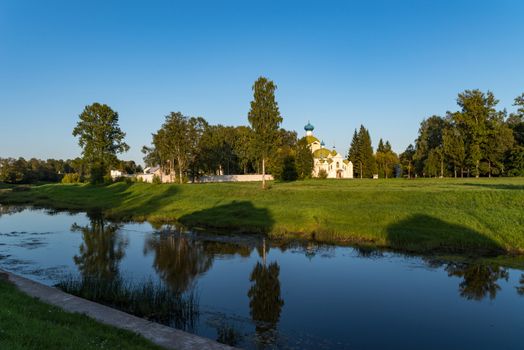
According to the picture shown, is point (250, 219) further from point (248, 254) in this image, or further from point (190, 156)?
point (190, 156)

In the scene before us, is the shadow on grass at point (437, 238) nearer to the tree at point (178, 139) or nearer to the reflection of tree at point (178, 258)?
the reflection of tree at point (178, 258)

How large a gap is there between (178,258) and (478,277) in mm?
14669

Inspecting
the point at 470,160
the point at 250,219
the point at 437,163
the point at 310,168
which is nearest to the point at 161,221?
the point at 250,219

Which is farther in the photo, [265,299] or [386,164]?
[386,164]

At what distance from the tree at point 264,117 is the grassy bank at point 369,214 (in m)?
9.96

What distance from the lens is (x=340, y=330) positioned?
1197 cm

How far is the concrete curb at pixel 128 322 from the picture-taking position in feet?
30.3

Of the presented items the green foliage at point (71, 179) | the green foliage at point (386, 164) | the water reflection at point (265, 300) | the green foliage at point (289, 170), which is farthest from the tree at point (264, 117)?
the green foliage at point (71, 179)

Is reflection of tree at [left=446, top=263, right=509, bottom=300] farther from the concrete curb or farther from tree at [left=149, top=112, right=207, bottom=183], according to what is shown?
tree at [left=149, top=112, right=207, bottom=183]

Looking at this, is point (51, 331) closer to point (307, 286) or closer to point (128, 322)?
point (128, 322)

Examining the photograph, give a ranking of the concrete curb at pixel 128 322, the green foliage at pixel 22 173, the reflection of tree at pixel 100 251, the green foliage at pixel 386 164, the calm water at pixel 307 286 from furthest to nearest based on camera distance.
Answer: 1. the green foliage at pixel 22 173
2. the green foliage at pixel 386 164
3. the reflection of tree at pixel 100 251
4. the calm water at pixel 307 286
5. the concrete curb at pixel 128 322

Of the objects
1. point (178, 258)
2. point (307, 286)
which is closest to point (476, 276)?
point (307, 286)

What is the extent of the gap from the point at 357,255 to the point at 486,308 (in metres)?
8.51

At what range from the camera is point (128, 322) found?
1043cm
